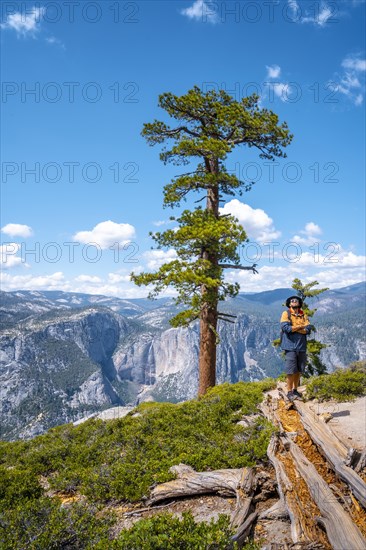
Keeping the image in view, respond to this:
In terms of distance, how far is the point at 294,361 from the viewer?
991 cm

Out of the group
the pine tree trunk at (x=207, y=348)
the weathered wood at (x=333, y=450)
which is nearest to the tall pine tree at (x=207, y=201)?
the pine tree trunk at (x=207, y=348)

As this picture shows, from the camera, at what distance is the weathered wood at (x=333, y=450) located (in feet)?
14.8

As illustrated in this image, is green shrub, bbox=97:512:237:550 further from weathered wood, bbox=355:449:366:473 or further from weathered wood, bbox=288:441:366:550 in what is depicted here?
weathered wood, bbox=355:449:366:473

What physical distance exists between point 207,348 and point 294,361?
5.79m

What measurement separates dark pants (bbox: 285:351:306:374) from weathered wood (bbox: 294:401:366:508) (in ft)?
5.03

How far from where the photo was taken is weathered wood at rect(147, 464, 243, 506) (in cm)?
535

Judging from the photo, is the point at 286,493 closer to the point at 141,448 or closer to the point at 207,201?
the point at 141,448

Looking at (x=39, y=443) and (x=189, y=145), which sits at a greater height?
(x=189, y=145)

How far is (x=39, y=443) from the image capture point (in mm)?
10211

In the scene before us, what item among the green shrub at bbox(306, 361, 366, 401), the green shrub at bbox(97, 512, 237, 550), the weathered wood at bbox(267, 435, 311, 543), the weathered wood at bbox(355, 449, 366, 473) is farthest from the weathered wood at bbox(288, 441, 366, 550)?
the green shrub at bbox(306, 361, 366, 401)

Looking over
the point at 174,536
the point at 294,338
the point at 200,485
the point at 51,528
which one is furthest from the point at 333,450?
the point at 51,528

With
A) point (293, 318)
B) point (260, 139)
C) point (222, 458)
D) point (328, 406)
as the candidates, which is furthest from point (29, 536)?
point (260, 139)

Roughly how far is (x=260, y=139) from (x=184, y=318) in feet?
29.9

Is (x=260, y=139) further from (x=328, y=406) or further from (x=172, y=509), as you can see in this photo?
(x=172, y=509)
